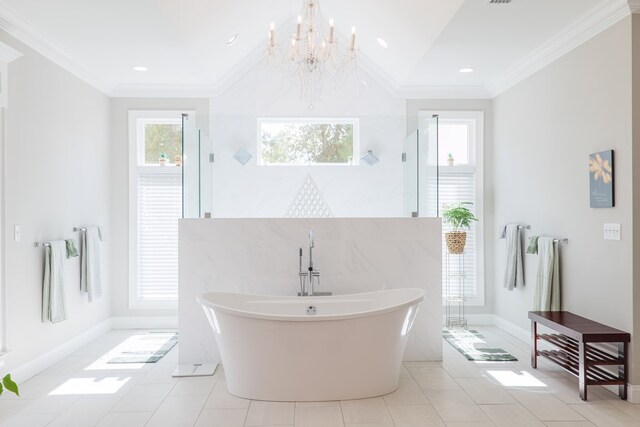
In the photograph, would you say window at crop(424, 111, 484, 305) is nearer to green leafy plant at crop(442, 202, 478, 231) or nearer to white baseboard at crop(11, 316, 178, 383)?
green leafy plant at crop(442, 202, 478, 231)

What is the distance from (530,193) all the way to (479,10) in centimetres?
185

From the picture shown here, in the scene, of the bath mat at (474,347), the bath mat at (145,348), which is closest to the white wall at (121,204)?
the bath mat at (145,348)

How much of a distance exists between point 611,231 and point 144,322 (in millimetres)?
4444

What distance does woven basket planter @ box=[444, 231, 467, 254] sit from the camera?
17.1 feet

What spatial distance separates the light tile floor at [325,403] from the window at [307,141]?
94.2 inches

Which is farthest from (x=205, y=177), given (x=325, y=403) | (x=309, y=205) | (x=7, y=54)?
(x=325, y=403)

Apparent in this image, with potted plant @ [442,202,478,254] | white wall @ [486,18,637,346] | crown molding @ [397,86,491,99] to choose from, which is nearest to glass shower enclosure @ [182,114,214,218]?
crown molding @ [397,86,491,99]

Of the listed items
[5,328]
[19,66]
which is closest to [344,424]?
[5,328]

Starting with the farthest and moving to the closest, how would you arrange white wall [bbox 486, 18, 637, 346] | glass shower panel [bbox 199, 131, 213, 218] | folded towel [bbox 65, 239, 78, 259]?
1. glass shower panel [bbox 199, 131, 213, 218]
2. folded towel [bbox 65, 239, 78, 259]
3. white wall [bbox 486, 18, 637, 346]

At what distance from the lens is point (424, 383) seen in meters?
3.69

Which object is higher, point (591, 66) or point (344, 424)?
point (591, 66)

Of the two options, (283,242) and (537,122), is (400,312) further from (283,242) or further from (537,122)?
(537,122)

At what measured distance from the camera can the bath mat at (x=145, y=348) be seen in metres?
4.31

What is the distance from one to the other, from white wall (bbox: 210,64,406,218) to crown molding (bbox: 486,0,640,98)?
1.14 metres
